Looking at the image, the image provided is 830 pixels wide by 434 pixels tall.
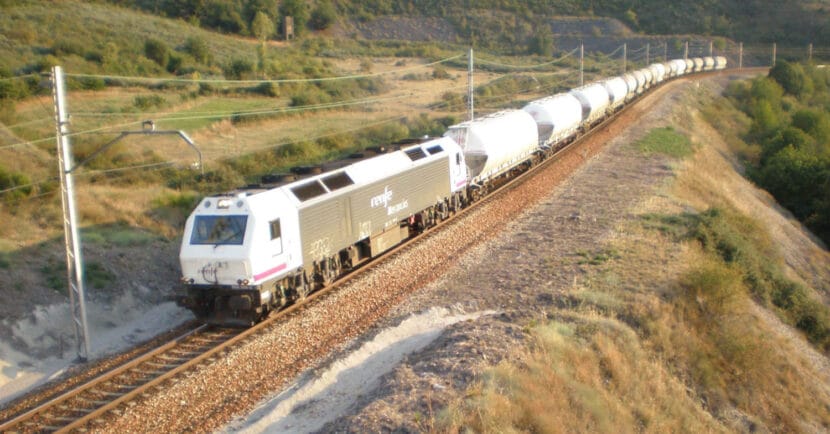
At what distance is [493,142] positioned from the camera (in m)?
27.7

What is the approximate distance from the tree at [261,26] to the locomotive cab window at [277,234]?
66878 mm

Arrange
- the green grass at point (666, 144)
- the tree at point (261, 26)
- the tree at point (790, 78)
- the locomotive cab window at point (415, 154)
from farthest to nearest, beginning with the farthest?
the tree at point (261, 26) → the tree at point (790, 78) → the green grass at point (666, 144) → the locomotive cab window at point (415, 154)

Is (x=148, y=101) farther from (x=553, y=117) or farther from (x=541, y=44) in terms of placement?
(x=541, y=44)

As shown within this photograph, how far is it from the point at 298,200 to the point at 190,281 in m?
3.01

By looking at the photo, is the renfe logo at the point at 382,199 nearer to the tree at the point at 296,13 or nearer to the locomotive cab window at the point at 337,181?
the locomotive cab window at the point at 337,181

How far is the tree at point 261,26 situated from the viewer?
79188 millimetres

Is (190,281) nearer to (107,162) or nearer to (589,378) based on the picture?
(589,378)

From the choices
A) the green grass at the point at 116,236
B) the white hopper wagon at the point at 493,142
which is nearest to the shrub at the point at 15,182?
the green grass at the point at 116,236

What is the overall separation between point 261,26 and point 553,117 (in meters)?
53.4

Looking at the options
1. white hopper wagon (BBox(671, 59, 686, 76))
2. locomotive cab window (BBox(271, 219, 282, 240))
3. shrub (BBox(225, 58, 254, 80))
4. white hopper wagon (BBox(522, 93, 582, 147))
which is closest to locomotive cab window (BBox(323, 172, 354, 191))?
locomotive cab window (BBox(271, 219, 282, 240))

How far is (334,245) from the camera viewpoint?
17781mm

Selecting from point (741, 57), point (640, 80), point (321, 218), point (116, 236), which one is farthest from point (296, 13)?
point (321, 218)

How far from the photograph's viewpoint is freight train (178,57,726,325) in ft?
49.6

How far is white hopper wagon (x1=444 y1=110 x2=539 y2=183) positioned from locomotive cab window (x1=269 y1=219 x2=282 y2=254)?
12.6 metres
